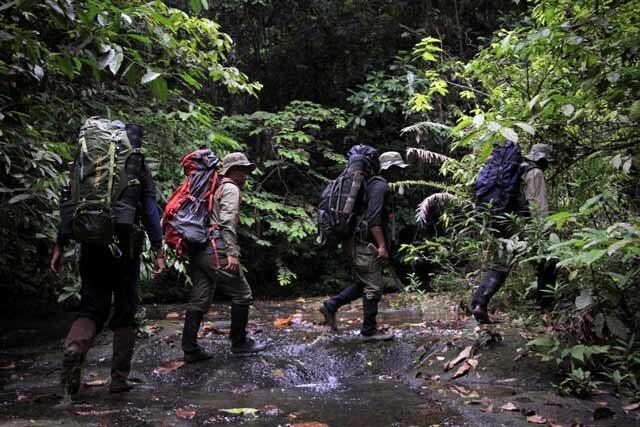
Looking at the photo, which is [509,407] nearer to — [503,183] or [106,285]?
[503,183]

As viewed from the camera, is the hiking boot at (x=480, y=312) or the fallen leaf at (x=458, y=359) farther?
the hiking boot at (x=480, y=312)

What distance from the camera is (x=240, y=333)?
19.7 ft

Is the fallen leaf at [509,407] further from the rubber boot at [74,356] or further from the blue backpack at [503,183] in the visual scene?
the rubber boot at [74,356]

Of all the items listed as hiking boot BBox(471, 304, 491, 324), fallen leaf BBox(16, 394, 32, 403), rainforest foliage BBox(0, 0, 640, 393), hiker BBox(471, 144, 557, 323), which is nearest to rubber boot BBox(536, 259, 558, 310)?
hiker BBox(471, 144, 557, 323)

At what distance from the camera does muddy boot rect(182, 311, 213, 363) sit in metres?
5.64

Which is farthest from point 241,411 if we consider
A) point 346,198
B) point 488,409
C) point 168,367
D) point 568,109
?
point 568,109

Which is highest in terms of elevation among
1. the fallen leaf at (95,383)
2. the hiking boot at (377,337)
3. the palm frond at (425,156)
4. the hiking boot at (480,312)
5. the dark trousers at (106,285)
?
the palm frond at (425,156)

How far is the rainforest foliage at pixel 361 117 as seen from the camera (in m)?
3.87

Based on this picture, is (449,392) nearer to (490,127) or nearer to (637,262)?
(637,262)

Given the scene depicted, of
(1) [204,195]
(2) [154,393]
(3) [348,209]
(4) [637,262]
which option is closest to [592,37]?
(4) [637,262]

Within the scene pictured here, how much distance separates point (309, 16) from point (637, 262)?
1103cm

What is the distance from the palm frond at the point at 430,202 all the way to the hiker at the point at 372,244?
4330 mm

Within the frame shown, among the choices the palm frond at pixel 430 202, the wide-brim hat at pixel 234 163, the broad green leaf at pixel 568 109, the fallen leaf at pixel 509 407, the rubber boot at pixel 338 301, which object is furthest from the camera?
the palm frond at pixel 430 202

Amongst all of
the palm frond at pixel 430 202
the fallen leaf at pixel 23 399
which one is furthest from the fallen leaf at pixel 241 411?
the palm frond at pixel 430 202
